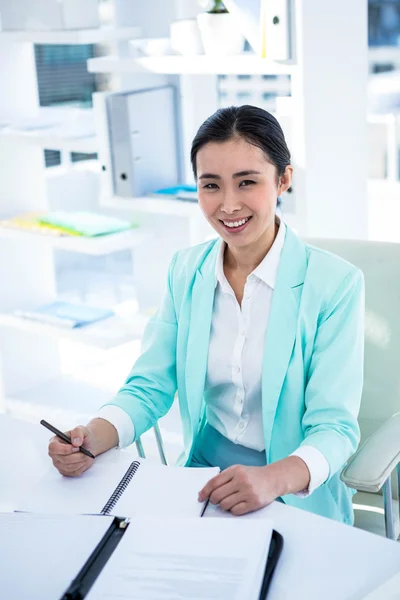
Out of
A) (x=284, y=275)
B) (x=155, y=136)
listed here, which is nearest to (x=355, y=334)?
(x=284, y=275)

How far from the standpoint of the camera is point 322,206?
239 cm

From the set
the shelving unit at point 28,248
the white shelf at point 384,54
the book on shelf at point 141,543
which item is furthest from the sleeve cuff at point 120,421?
the white shelf at point 384,54

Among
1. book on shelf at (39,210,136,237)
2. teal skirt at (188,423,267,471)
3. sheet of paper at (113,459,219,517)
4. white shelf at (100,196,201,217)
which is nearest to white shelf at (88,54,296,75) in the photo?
white shelf at (100,196,201,217)

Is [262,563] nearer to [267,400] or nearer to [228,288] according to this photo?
[267,400]

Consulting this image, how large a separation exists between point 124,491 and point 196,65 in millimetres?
1486

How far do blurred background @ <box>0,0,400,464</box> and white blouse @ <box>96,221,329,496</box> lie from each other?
2.55 ft

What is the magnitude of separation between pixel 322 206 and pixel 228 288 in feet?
2.71

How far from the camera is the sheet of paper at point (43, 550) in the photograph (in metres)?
1.05

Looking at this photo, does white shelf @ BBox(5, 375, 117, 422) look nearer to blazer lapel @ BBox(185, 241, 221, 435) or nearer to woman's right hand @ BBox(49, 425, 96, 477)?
blazer lapel @ BBox(185, 241, 221, 435)

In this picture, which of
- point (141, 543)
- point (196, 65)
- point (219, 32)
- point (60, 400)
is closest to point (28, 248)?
point (60, 400)

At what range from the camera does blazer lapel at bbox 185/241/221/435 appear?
5.32 feet

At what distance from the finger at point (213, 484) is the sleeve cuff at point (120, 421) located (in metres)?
0.31

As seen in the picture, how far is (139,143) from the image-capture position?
2709mm

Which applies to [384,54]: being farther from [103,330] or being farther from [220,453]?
[220,453]
